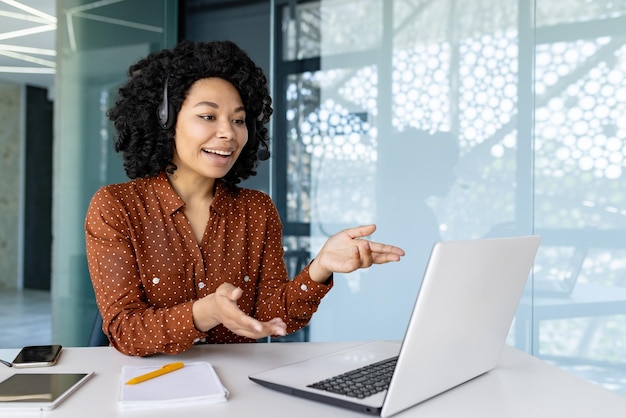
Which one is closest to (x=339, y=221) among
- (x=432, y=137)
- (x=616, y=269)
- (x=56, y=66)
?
(x=432, y=137)

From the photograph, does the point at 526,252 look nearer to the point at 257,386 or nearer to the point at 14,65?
the point at 257,386

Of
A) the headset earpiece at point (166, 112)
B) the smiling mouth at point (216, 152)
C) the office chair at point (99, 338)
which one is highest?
the headset earpiece at point (166, 112)

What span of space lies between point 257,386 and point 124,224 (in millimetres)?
685

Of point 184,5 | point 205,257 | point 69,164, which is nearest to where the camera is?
point 205,257

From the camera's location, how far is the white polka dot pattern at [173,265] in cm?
139

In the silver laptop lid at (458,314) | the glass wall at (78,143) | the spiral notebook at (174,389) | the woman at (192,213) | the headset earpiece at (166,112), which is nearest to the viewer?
the silver laptop lid at (458,314)

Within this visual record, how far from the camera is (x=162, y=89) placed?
6.08 feet

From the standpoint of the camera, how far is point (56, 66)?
3377 mm

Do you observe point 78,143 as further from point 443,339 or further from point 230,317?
point 443,339

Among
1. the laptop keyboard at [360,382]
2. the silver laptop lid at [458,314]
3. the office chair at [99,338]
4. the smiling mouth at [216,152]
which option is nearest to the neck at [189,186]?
the smiling mouth at [216,152]

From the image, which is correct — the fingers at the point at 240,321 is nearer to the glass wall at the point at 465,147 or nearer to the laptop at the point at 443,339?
the laptop at the point at 443,339

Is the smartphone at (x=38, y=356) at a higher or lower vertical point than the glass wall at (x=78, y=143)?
lower

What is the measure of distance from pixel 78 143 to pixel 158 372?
2.50 metres

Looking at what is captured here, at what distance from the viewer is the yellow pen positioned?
1132mm
